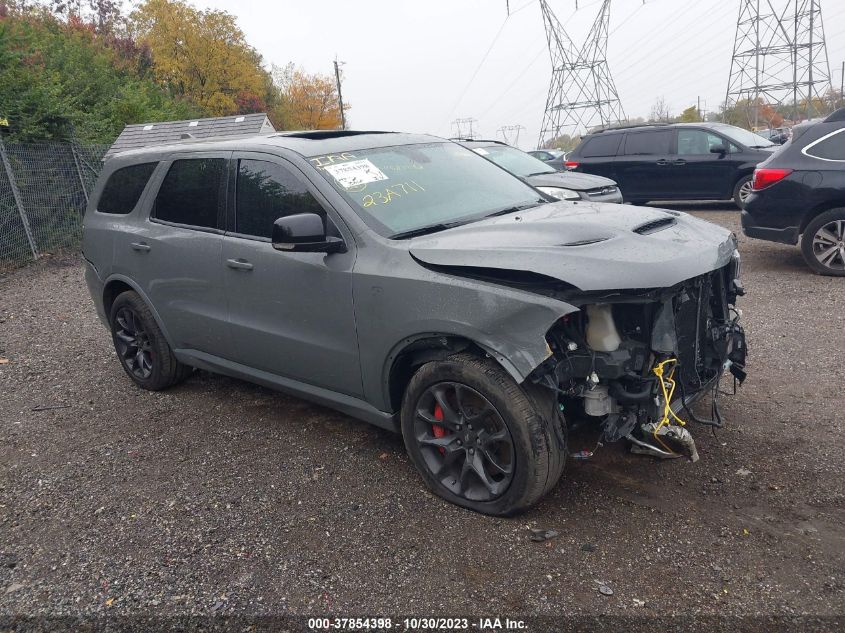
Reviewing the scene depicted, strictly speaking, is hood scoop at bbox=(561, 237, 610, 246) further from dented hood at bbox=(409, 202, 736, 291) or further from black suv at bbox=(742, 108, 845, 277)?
black suv at bbox=(742, 108, 845, 277)

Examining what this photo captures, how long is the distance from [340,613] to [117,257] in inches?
132

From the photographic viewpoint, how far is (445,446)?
320 cm

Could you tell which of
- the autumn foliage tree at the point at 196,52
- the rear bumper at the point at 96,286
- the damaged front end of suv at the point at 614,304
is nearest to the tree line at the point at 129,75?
the autumn foliage tree at the point at 196,52

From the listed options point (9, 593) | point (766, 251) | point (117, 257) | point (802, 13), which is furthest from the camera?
point (802, 13)

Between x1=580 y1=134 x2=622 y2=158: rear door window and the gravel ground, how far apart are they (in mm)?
8989

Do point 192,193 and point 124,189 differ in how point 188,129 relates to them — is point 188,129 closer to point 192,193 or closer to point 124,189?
point 124,189

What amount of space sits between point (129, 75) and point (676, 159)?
2586 centimetres

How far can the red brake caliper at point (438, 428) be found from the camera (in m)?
3.21

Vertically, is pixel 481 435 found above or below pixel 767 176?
below

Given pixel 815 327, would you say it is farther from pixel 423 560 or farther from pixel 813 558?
pixel 423 560

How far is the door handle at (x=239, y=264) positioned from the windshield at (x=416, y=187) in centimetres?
72

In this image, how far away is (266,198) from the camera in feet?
12.6

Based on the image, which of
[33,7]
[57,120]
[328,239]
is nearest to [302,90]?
[33,7]

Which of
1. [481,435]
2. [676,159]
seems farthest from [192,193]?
[676,159]
